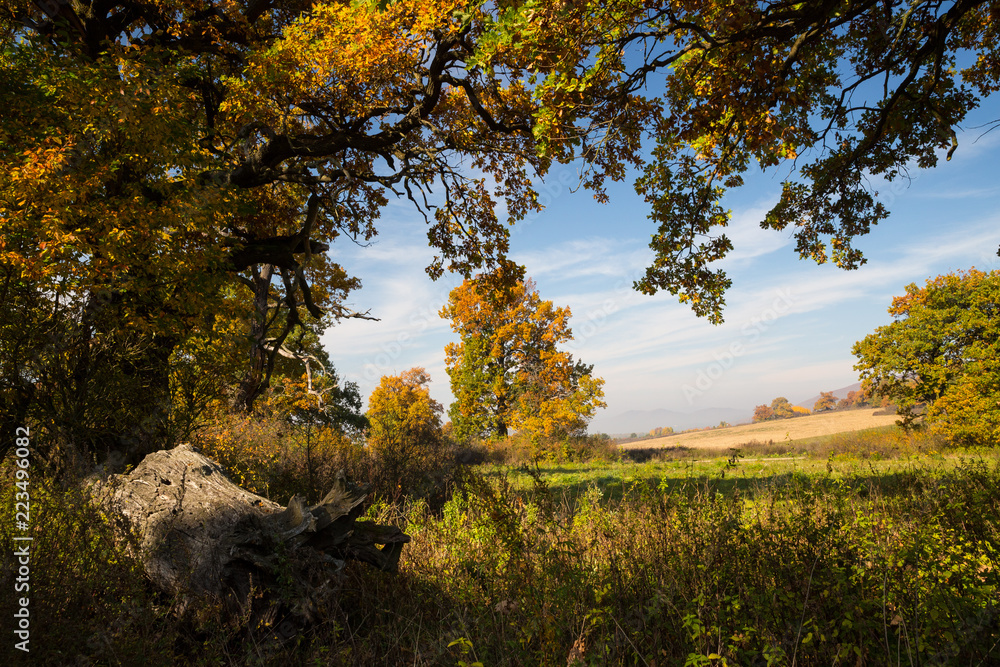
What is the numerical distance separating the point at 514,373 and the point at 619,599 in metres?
24.2

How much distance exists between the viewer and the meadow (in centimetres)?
292

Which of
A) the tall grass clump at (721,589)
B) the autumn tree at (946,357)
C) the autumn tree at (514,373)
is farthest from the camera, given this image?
the autumn tree at (514,373)

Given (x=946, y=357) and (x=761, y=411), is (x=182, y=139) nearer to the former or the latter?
(x=946, y=357)

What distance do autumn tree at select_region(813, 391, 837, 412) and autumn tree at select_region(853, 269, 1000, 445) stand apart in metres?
114

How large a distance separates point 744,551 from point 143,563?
5.14 meters

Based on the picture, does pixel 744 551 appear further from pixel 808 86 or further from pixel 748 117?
pixel 808 86

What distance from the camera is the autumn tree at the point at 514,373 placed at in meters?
25.5

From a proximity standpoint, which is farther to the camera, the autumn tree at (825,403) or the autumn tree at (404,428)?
the autumn tree at (825,403)

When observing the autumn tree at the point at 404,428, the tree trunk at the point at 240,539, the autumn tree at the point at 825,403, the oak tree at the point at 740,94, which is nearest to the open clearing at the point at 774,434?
the autumn tree at the point at 404,428

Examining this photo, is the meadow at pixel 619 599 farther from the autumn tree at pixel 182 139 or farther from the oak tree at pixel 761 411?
the oak tree at pixel 761 411

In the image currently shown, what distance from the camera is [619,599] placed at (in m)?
3.80

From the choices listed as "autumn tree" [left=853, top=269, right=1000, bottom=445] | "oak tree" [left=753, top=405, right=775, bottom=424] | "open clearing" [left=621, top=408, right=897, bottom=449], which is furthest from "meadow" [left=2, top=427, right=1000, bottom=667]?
"oak tree" [left=753, top=405, right=775, bottom=424]

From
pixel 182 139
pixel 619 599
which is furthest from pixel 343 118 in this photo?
pixel 619 599

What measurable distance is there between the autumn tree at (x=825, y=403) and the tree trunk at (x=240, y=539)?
468 ft
